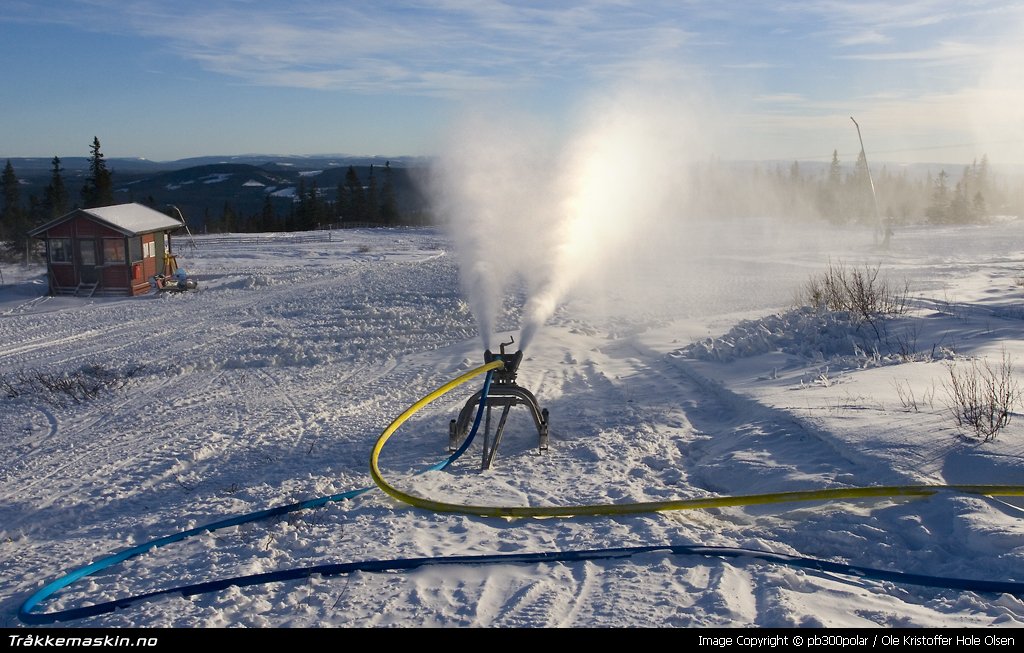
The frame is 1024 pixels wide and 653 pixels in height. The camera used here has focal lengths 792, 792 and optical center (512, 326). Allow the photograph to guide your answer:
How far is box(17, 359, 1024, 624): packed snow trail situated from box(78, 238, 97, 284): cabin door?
2179 cm

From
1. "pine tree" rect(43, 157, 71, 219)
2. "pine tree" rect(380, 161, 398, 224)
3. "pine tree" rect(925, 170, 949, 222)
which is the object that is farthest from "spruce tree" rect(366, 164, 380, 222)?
"pine tree" rect(925, 170, 949, 222)

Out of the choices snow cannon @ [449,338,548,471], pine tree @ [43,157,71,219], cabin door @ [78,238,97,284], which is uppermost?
pine tree @ [43,157,71,219]

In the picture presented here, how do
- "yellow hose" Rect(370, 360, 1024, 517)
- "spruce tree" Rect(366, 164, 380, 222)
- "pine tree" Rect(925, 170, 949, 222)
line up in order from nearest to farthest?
"yellow hose" Rect(370, 360, 1024, 517)
"pine tree" Rect(925, 170, 949, 222)
"spruce tree" Rect(366, 164, 380, 222)

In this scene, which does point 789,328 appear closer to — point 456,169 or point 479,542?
point 456,169

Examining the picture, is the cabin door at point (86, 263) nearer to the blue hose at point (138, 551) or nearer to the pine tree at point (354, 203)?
the blue hose at point (138, 551)

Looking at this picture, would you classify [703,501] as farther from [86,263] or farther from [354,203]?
[354,203]

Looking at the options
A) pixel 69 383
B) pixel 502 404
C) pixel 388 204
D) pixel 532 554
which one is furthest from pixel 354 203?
pixel 532 554

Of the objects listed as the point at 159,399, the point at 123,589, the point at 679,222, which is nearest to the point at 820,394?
the point at 123,589

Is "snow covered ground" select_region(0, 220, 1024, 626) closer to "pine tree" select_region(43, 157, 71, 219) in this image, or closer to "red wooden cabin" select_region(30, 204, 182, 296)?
"red wooden cabin" select_region(30, 204, 182, 296)

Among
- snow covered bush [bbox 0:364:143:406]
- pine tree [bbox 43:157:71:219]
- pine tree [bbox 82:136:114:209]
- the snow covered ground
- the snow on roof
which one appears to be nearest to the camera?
the snow covered ground

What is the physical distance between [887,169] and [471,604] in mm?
118609

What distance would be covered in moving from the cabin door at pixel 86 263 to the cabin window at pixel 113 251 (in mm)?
333

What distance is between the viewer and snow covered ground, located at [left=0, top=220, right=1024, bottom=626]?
4.84 meters

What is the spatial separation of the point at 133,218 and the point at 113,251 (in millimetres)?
2120
